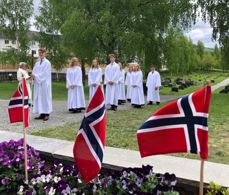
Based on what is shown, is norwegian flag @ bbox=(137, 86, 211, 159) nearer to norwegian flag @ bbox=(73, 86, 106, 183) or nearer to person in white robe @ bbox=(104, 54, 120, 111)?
norwegian flag @ bbox=(73, 86, 106, 183)

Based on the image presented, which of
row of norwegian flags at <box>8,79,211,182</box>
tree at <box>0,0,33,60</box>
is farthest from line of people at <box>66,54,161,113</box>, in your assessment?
tree at <box>0,0,33,60</box>

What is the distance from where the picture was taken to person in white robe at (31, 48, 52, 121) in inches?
439

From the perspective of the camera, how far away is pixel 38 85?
37.2ft

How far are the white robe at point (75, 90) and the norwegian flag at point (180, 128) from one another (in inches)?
398

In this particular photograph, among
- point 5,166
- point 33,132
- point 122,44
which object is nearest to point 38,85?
point 33,132

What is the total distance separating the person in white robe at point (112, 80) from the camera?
14.0m

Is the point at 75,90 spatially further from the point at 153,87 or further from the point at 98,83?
the point at 153,87

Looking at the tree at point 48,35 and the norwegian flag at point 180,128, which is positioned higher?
the tree at point 48,35

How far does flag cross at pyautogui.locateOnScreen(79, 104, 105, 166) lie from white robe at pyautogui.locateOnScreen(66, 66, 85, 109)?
31.7 ft

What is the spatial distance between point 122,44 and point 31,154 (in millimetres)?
20024

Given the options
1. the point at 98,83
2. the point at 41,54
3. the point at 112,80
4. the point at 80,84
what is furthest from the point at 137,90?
the point at 41,54

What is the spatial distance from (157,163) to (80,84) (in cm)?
876

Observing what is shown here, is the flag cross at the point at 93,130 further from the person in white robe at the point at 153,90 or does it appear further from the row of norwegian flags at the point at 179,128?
the person in white robe at the point at 153,90

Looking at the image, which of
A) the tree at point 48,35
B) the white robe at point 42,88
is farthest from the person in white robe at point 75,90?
the tree at point 48,35
